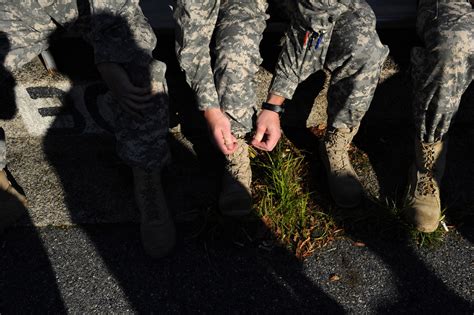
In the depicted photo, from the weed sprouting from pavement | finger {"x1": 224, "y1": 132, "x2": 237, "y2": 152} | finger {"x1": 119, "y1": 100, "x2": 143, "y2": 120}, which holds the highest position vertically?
finger {"x1": 119, "y1": 100, "x2": 143, "y2": 120}

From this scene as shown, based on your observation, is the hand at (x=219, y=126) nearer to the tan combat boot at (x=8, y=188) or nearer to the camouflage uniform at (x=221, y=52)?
the camouflage uniform at (x=221, y=52)

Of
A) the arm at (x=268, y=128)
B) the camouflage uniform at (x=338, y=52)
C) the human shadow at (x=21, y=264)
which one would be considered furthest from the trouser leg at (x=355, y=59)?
the human shadow at (x=21, y=264)

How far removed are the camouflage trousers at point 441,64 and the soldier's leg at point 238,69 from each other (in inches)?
30.7

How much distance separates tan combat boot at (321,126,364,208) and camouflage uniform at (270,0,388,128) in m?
0.12

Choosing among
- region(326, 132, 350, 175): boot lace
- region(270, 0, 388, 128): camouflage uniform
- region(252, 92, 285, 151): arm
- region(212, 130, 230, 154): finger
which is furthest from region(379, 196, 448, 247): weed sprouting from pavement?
region(212, 130, 230, 154): finger

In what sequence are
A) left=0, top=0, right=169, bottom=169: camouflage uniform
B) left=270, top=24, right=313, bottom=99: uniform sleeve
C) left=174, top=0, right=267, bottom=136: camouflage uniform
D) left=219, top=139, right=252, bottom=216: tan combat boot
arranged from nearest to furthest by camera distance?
left=0, top=0, right=169, bottom=169: camouflage uniform < left=174, top=0, right=267, bottom=136: camouflage uniform < left=270, top=24, right=313, bottom=99: uniform sleeve < left=219, top=139, right=252, bottom=216: tan combat boot

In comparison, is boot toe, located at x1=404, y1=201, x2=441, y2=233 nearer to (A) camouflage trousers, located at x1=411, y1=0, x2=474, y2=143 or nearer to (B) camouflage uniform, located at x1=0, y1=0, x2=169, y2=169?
(A) camouflage trousers, located at x1=411, y1=0, x2=474, y2=143

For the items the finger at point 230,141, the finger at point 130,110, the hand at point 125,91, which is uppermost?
the hand at point 125,91

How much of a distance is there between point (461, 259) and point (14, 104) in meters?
2.60

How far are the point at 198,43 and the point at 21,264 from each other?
1.39m

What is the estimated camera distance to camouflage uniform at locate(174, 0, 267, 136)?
6.89 ft

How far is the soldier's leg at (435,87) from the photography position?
2.01 metres

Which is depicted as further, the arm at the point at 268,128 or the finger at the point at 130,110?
the arm at the point at 268,128

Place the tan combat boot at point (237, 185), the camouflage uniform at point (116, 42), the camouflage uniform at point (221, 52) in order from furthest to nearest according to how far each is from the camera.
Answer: the tan combat boot at point (237, 185) < the camouflage uniform at point (221, 52) < the camouflage uniform at point (116, 42)
